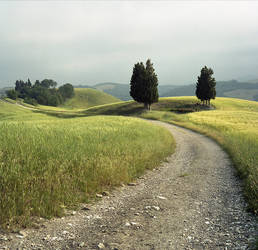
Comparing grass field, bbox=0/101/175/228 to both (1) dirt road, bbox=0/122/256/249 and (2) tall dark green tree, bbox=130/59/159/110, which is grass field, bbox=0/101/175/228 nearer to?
(1) dirt road, bbox=0/122/256/249

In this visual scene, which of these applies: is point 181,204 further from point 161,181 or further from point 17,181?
point 17,181

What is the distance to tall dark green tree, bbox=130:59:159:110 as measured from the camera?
71.0 meters

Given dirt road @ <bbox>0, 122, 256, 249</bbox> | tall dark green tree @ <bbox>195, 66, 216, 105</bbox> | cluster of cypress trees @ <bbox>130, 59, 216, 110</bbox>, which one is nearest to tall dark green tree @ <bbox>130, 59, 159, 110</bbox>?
cluster of cypress trees @ <bbox>130, 59, 216, 110</bbox>

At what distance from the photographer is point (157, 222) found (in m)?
5.77

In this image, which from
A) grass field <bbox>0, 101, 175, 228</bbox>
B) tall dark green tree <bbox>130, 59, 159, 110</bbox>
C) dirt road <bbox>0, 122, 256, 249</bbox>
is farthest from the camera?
tall dark green tree <bbox>130, 59, 159, 110</bbox>

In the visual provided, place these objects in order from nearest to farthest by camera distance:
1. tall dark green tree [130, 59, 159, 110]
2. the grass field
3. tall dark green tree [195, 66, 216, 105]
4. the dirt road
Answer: the dirt road, the grass field, tall dark green tree [130, 59, 159, 110], tall dark green tree [195, 66, 216, 105]

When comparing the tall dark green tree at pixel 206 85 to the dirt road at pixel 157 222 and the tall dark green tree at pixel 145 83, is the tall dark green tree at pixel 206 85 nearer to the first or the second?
the tall dark green tree at pixel 145 83

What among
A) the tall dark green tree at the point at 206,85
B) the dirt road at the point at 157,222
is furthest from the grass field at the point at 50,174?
the tall dark green tree at the point at 206,85

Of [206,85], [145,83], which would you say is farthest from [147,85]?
[206,85]

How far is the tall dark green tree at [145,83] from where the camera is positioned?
233ft

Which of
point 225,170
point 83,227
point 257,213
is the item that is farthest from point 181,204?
point 225,170

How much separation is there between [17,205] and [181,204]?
493cm

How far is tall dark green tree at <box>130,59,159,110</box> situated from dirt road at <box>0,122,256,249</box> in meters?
63.3

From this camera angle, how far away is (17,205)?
18.4ft
